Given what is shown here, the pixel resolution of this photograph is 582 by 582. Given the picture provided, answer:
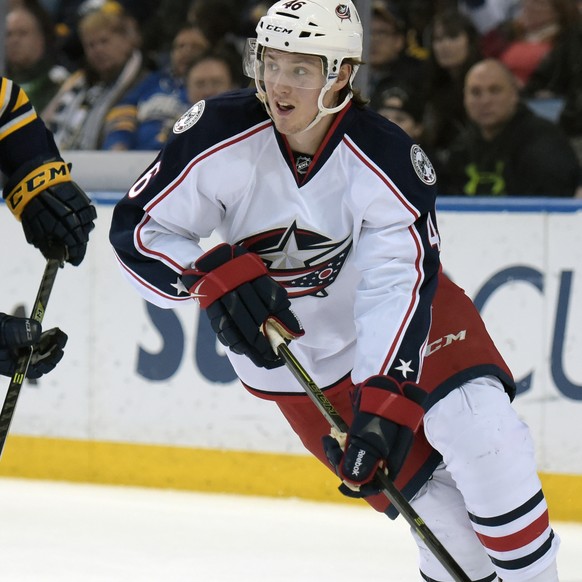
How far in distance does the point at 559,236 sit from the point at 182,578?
1551 mm

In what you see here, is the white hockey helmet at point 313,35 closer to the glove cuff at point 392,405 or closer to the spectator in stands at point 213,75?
the glove cuff at point 392,405

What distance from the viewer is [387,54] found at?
4.64 metres

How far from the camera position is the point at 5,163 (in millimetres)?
2705

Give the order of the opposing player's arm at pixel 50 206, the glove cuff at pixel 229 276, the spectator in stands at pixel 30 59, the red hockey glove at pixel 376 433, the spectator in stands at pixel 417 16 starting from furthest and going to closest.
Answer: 1. the spectator in stands at pixel 30 59
2. the spectator in stands at pixel 417 16
3. the opposing player's arm at pixel 50 206
4. the glove cuff at pixel 229 276
5. the red hockey glove at pixel 376 433

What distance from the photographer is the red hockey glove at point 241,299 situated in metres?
2.11

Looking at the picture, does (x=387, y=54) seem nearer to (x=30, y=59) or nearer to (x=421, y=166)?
(x=30, y=59)

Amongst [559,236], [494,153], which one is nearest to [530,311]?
[559,236]

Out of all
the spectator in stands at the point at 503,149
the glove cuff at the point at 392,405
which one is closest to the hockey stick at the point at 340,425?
the glove cuff at the point at 392,405

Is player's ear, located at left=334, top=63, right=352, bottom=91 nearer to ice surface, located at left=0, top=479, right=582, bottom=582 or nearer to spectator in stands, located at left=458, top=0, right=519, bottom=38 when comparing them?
ice surface, located at left=0, top=479, right=582, bottom=582

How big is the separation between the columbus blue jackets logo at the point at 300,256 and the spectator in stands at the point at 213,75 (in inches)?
90.3

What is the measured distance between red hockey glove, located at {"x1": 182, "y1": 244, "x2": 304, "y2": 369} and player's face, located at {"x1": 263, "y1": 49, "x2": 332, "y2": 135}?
0.25 m

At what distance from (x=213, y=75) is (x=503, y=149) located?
45.9 inches

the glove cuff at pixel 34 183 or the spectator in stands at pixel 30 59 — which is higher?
the glove cuff at pixel 34 183

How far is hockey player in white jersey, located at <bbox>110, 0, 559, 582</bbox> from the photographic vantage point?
213cm
